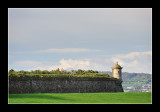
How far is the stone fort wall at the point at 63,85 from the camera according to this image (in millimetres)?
25750

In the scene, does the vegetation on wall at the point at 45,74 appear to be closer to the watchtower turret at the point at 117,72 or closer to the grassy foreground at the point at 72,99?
the watchtower turret at the point at 117,72

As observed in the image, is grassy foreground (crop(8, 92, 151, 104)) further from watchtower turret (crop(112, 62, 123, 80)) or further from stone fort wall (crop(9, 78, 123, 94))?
watchtower turret (crop(112, 62, 123, 80))

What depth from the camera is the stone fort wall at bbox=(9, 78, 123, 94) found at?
1014 inches

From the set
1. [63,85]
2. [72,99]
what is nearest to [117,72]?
[63,85]

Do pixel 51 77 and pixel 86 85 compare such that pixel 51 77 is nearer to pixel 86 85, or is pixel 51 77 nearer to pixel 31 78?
pixel 31 78

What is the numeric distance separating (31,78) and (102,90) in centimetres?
850

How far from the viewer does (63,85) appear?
92.5 ft

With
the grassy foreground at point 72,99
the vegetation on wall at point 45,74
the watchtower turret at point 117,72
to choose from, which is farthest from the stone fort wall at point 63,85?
the grassy foreground at point 72,99

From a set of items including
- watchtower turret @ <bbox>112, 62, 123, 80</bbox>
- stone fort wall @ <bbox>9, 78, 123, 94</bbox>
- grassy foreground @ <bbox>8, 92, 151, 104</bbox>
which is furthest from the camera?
watchtower turret @ <bbox>112, 62, 123, 80</bbox>

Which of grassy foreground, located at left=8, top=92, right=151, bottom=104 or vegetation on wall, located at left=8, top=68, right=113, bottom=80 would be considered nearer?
grassy foreground, located at left=8, top=92, right=151, bottom=104

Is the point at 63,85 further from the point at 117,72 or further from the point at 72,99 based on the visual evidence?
the point at 72,99

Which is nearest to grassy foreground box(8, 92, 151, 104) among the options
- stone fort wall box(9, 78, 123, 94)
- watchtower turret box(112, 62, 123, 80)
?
stone fort wall box(9, 78, 123, 94)

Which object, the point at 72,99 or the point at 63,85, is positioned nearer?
the point at 72,99

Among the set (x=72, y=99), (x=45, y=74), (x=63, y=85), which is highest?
(x=45, y=74)
